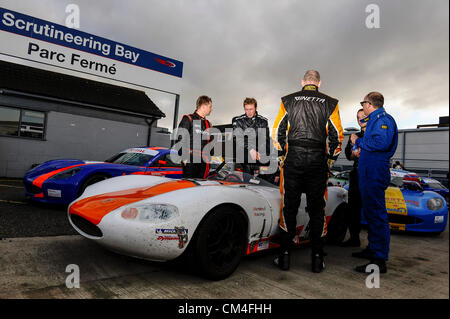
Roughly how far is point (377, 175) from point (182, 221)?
1875 mm

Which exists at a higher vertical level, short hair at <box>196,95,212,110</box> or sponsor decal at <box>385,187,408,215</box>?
short hair at <box>196,95,212,110</box>

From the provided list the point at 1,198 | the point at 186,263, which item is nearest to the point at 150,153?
the point at 1,198

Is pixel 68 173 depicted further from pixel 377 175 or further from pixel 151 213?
pixel 377 175

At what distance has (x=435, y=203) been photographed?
4555 millimetres

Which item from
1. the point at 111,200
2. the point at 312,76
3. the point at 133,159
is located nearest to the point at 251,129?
the point at 312,76

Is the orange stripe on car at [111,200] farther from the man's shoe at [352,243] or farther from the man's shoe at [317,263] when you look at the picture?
the man's shoe at [352,243]

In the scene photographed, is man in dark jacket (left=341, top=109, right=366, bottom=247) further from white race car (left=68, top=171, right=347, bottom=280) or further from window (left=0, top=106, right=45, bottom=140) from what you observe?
window (left=0, top=106, right=45, bottom=140)

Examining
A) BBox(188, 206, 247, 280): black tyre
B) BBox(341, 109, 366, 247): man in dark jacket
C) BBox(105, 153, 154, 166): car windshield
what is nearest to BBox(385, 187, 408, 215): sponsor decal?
BBox(341, 109, 366, 247): man in dark jacket

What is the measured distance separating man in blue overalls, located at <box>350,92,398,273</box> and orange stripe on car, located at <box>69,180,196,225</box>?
165 centimetres

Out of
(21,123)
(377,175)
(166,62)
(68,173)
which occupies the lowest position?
(68,173)

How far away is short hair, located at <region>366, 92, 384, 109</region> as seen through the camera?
2.95m

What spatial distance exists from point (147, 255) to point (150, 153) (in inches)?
147

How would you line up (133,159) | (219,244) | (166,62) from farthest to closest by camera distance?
(166,62) < (133,159) < (219,244)
